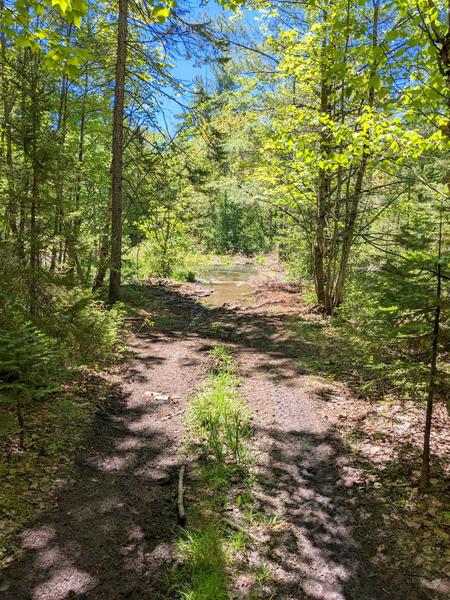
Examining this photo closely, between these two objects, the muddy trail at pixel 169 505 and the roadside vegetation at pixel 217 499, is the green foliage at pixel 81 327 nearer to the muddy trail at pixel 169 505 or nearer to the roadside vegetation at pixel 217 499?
the muddy trail at pixel 169 505

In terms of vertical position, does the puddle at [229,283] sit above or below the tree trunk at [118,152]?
below

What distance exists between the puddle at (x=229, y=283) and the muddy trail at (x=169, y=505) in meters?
8.69

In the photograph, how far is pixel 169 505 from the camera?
3994mm

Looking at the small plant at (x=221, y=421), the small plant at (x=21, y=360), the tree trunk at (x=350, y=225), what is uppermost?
the tree trunk at (x=350, y=225)

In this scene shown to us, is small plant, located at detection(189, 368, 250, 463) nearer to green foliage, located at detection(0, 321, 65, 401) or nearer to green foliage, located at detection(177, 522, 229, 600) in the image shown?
green foliage, located at detection(177, 522, 229, 600)

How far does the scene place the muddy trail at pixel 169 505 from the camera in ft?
10.1

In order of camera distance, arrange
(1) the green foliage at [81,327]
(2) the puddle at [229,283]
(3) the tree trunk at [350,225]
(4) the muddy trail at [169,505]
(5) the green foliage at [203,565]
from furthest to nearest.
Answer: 1. (2) the puddle at [229,283]
2. (3) the tree trunk at [350,225]
3. (1) the green foliage at [81,327]
4. (4) the muddy trail at [169,505]
5. (5) the green foliage at [203,565]

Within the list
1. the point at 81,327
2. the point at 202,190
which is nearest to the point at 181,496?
the point at 81,327

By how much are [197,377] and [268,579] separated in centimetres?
428

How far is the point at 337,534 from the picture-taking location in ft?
11.9

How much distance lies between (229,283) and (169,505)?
689 inches

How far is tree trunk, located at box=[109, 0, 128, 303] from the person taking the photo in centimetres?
947

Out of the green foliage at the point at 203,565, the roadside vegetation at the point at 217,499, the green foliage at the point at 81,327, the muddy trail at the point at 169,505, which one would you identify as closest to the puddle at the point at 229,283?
the green foliage at the point at 81,327

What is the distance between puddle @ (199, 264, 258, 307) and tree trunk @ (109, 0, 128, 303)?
5313mm
